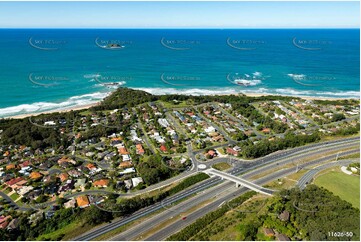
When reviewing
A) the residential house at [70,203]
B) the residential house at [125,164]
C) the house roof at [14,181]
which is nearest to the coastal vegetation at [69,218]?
the residential house at [70,203]

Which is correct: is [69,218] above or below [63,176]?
below

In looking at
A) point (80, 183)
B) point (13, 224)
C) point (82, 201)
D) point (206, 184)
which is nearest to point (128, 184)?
point (82, 201)

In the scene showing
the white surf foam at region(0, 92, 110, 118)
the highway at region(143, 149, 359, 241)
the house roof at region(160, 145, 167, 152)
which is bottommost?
the highway at region(143, 149, 359, 241)

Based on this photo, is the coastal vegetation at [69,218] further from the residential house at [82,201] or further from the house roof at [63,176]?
the house roof at [63,176]

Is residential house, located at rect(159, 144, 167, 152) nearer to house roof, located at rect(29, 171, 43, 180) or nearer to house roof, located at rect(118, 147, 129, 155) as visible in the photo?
house roof, located at rect(118, 147, 129, 155)

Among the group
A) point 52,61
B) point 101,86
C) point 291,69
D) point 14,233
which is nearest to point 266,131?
point 14,233

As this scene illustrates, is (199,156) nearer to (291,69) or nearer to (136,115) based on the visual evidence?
(136,115)

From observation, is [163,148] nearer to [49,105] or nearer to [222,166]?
[222,166]

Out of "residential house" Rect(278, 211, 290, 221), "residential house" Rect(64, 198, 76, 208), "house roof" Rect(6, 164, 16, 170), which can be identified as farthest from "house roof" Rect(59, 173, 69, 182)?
"residential house" Rect(278, 211, 290, 221)
